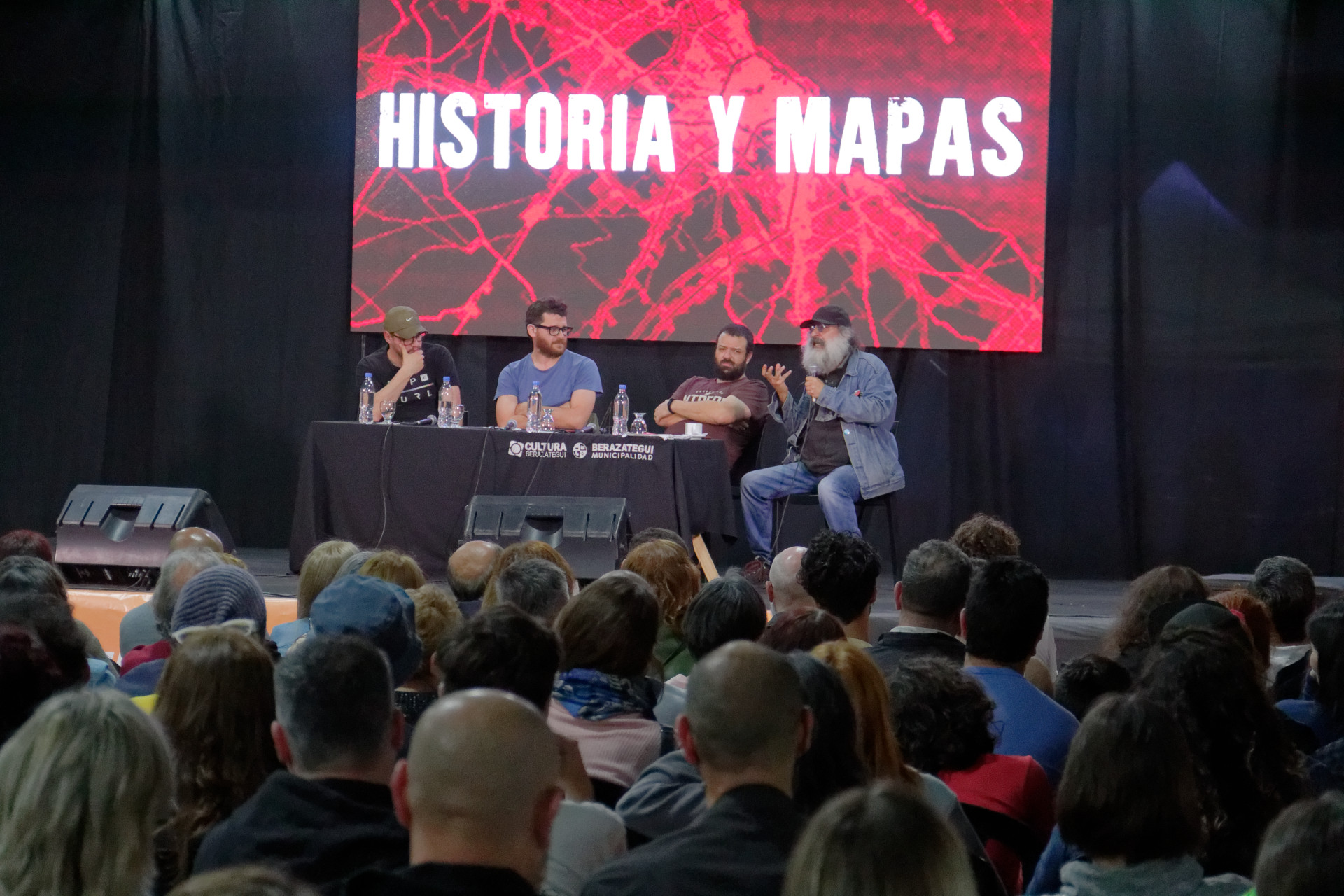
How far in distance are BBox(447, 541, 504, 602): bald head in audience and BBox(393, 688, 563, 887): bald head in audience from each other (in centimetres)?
252

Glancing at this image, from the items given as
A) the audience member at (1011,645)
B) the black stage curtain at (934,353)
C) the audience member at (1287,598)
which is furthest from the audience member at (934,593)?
the black stage curtain at (934,353)

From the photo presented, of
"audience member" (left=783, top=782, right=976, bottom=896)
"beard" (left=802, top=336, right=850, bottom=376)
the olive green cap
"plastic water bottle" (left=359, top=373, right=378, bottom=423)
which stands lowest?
"audience member" (left=783, top=782, right=976, bottom=896)

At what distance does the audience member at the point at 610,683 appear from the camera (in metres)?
2.12

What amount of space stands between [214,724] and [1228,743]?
137cm

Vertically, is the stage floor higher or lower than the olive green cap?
lower

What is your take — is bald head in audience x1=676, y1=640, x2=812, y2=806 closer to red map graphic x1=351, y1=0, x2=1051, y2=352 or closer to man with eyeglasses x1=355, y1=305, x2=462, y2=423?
man with eyeglasses x1=355, y1=305, x2=462, y2=423

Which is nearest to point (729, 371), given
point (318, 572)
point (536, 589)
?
point (318, 572)

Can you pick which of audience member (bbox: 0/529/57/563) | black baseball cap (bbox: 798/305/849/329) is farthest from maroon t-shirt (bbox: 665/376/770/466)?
audience member (bbox: 0/529/57/563)

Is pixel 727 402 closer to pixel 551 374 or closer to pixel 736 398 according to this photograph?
pixel 736 398

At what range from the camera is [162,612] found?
9.52 ft

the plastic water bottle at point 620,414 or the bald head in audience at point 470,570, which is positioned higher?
the plastic water bottle at point 620,414

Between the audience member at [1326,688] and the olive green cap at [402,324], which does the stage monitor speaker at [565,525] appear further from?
the audience member at [1326,688]

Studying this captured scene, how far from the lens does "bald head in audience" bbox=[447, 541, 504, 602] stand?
376cm

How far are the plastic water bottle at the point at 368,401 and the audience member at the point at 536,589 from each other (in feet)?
11.1
